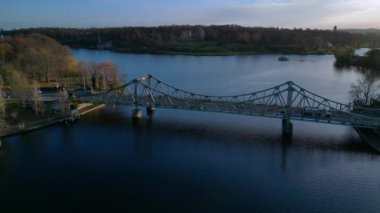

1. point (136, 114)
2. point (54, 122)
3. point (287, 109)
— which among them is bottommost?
point (54, 122)

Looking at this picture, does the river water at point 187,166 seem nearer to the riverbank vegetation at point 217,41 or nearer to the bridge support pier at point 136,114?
the bridge support pier at point 136,114

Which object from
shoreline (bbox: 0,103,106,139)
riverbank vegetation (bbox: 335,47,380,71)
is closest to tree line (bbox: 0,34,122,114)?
shoreline (bbox: 0,103,106,139)

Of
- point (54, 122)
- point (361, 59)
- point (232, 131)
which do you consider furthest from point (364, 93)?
point (361, 59)

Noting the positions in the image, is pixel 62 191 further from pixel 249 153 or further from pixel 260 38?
pixel 260 38

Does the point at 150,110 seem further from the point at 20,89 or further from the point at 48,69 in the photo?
the point at 48,69

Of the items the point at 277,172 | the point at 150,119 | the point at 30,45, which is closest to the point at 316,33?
the point at 30,45

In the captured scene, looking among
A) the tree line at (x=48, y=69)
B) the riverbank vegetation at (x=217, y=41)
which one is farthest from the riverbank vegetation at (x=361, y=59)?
the tree line at (x=48, y=69)
